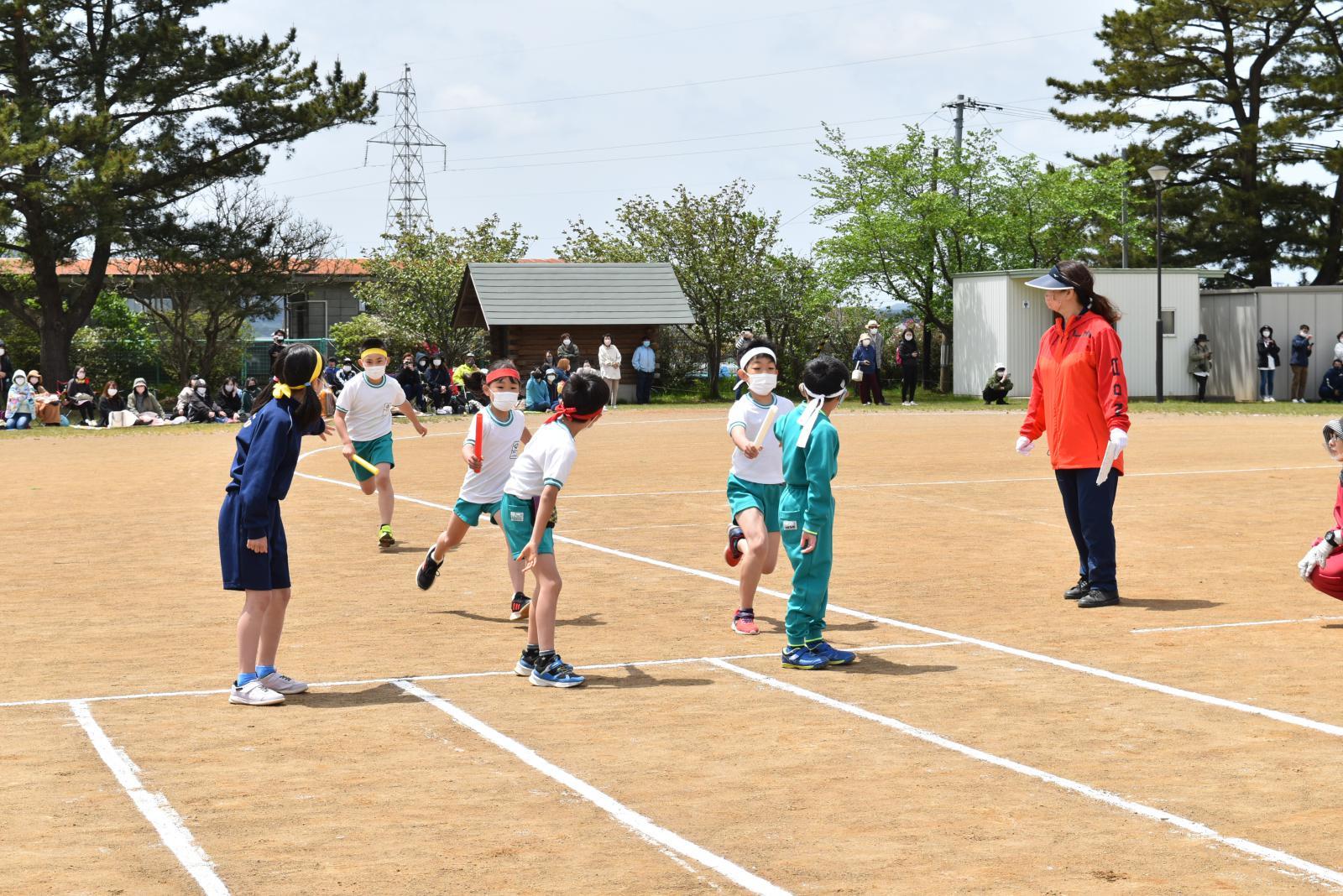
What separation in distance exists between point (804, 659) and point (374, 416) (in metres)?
6.93

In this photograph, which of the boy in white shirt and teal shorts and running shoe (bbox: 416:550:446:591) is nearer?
the boy in white shirt and teal shorts

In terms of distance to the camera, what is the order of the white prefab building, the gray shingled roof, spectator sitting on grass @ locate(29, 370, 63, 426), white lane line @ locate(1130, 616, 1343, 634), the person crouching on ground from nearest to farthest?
the person crouching on ground < white lane line @ locate(1130, 616, 1343, 634) < spectator sitting on grass @ locate(29, 370, 63, 426) < the white prefab building < the gray shingled roof

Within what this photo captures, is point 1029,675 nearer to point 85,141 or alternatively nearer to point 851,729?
point 851,729

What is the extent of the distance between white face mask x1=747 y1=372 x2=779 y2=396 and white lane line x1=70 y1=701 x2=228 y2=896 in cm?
412

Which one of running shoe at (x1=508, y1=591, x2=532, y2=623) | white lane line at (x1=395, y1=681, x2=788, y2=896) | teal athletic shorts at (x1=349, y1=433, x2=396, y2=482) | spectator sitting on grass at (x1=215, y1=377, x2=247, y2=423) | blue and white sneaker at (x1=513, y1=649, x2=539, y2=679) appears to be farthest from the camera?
spectator sitting on grass at (x1=215, y1=377, x2=247, y2=423)

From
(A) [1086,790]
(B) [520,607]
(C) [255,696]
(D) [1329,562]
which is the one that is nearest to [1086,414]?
(D) [1329,562]

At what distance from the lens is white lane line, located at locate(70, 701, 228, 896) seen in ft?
17.5

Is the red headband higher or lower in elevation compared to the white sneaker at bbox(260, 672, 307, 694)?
higher

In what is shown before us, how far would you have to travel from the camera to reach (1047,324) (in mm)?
43781

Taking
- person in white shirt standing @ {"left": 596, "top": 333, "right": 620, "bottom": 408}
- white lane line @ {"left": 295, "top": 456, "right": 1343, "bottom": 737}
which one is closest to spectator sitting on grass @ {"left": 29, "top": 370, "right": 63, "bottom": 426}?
person in white shirt standing @ {"left": 596, "top": 333, "right": 620, "bottom": 408}

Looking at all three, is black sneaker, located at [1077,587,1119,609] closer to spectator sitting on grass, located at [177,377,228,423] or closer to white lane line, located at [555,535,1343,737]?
white lane line, located at [555,535,1343,737]

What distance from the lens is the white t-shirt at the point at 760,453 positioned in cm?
987

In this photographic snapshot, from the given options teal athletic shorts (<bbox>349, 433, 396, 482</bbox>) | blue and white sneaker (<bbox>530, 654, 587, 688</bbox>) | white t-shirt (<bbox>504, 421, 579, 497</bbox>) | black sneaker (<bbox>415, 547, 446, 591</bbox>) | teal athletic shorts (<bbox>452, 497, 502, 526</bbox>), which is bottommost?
blue and white sneaker (<bbox>530, 654, 587, 688</bbox>)

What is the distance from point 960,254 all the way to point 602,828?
51283 millimetres
